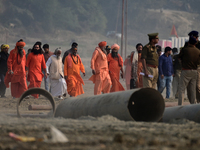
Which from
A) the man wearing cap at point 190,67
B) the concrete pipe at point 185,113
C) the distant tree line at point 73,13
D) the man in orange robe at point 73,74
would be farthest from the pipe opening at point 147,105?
the distant tree line at point 73,13

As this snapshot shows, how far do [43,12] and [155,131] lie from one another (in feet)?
237

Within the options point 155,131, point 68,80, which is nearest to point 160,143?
point 155,131

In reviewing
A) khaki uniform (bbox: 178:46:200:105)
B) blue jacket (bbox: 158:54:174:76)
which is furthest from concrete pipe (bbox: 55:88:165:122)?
blue jacket (bbox: 158:54:174:76)

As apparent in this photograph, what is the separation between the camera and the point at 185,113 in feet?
22.9

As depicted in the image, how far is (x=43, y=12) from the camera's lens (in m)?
75.6

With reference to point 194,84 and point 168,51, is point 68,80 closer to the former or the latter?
point 168,51

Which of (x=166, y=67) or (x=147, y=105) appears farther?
(x=166, y=67)

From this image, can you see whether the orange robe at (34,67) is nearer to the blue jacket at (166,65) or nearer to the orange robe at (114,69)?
the orange robe at (114,69)

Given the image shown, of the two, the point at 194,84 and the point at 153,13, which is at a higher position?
the point at 153,13

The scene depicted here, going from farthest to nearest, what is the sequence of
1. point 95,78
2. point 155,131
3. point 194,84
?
1. point 95,78
2. point 194,84
3. point 155,131

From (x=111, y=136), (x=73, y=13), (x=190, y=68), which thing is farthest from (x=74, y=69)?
(x=73, y=13)

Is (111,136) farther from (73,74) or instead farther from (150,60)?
(73,74)

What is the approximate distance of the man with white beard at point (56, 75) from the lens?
12.9m

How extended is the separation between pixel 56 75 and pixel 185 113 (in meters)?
6.67
